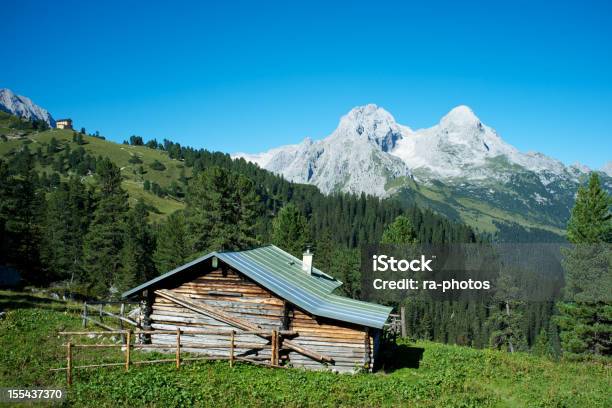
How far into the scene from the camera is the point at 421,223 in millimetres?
196125

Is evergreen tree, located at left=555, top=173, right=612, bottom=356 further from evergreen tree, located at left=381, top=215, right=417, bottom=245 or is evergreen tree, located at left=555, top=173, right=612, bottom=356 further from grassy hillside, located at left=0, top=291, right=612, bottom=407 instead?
evergreen tree, located at left=381, top=215, right=417, bottom=245

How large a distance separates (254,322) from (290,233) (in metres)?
37.7

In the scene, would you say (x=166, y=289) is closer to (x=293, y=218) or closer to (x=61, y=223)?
(x=293, y=218)

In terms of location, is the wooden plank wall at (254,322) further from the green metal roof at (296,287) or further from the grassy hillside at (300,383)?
the grassy hillside at (300,383)

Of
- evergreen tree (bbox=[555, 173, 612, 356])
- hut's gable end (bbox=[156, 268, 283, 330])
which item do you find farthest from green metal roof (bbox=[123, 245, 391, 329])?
evergreen tree (bbox=[555, 173, 612, 356])

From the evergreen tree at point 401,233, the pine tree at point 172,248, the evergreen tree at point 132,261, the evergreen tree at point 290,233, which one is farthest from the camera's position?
the pine tree at point 172,248

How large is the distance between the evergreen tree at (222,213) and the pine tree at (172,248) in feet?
32.4

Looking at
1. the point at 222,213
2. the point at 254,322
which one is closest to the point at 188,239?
the point at 222,213

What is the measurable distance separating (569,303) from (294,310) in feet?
96.7

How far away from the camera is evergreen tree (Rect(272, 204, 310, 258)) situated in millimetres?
60344

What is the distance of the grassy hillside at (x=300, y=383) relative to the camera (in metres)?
16.2

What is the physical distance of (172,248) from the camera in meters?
65.6

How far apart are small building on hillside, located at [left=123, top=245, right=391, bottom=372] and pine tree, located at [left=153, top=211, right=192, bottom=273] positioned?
3986 centimetres

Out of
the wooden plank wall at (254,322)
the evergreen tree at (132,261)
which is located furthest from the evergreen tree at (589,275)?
the evergreen tree at (132,261)
